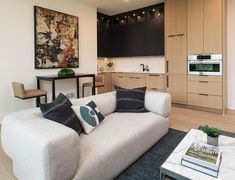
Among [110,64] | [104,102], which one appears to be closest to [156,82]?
[110,64]

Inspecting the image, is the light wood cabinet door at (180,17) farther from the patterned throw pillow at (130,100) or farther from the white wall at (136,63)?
the patterned throw pillow at (130,100)

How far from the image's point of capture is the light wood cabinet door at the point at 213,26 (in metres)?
3.77

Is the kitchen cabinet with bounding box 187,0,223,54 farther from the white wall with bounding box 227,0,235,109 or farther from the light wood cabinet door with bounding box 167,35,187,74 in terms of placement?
the white wall with bounding box 227,0,235,109

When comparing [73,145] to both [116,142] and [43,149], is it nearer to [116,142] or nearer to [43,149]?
[43,149]

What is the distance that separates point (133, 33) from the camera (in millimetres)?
5555

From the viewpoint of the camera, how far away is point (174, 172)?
4.10 feet

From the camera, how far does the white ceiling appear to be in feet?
15.8

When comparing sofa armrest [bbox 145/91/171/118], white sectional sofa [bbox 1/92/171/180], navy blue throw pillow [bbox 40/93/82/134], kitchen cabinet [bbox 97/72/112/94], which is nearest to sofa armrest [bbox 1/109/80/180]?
white sectional sofa [bbox 1/92/171/180]

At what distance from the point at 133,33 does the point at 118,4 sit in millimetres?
971

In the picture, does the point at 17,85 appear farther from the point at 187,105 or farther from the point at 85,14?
the point at 187,105

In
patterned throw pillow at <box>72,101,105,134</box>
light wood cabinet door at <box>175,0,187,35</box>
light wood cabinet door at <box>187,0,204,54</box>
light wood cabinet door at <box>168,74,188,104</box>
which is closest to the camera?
patterned throw pillow at <box>72,101,105,134</box>

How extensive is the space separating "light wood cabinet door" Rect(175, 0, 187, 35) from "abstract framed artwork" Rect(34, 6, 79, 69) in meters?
2.58

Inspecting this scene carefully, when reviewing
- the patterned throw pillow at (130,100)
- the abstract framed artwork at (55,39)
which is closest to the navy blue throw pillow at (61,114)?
the patterned throw pillow at (130,100)

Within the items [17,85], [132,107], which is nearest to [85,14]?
[17,85]
